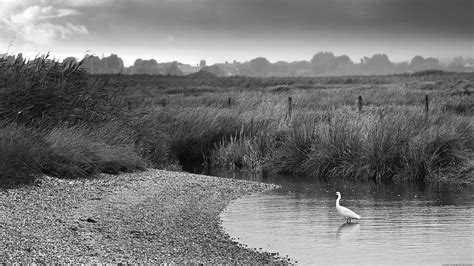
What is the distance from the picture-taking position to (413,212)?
1542cm

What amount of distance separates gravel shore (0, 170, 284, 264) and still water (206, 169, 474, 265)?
608 mm

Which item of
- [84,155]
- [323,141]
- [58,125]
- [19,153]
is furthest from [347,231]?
[323,141]

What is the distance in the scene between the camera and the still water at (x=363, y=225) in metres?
11.2

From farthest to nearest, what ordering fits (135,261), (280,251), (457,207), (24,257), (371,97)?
(371,97) < (457,207) < (280,251) < (135,261) < (24,257)

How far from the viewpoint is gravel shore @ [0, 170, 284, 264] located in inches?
391

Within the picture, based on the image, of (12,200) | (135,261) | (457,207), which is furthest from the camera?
(457,207)

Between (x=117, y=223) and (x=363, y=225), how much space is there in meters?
4.49

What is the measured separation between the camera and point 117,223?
42.0 feet

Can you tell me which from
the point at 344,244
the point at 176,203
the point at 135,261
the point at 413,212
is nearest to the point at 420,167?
the point at 413,212

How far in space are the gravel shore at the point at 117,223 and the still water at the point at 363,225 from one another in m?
0.61

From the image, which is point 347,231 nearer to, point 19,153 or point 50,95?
point 19,153

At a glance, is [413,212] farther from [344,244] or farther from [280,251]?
[280,251]

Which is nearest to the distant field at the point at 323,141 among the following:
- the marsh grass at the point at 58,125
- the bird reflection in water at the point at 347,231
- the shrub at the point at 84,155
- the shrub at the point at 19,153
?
the marsh grass at the point at 58,125

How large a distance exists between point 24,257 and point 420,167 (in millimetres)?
14861
